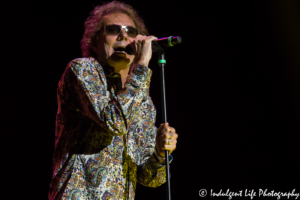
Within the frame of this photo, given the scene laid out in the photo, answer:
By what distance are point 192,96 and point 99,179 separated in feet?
5.45

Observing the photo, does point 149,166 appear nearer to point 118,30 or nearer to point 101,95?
point 101,95

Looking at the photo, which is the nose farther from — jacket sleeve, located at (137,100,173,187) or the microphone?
jacket sleeve, located at (137,100,173,187)

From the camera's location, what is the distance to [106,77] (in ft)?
4.72

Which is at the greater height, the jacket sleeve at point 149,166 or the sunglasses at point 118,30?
the sunglasses at point 118,30

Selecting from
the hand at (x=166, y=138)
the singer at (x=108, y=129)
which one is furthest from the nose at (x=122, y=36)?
the hand at (x=166, y=138)

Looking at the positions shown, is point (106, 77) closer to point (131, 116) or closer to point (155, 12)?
point (131, 116)

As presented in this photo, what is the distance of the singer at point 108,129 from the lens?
1.15 meters

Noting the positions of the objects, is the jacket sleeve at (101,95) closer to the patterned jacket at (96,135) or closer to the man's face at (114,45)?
the patterned jacket at (96,135)

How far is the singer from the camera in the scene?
1.15 metres

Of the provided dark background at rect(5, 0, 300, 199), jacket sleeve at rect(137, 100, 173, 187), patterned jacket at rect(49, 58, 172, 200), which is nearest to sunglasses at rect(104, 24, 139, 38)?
patterned jacket at rect(49, 58, 172, 200)

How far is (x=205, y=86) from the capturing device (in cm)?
268

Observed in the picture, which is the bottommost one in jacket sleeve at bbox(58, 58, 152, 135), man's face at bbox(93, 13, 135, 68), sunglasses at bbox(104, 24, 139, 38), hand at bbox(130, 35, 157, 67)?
jacket sleeve at bbox(58, 58, 152, 135)

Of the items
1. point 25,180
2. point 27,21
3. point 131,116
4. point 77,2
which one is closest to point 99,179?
point 131,116

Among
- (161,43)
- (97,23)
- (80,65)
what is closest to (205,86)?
(97,23)
